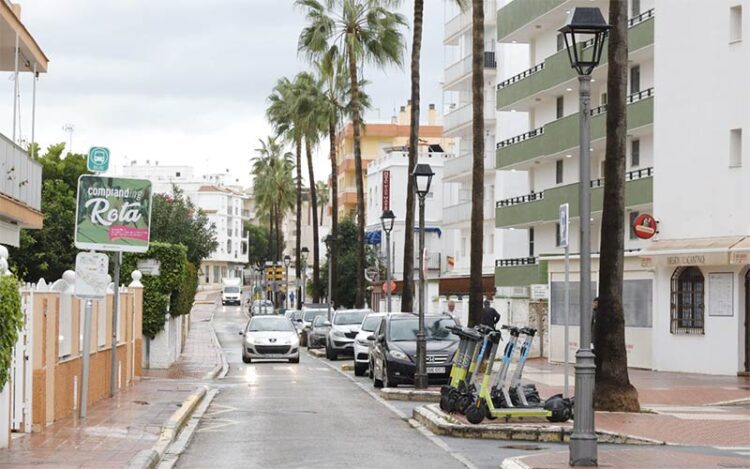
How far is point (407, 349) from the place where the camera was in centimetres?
2839

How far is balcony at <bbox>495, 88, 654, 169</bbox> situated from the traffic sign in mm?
Answer: 25238

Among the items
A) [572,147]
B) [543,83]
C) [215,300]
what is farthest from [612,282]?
[215,300]

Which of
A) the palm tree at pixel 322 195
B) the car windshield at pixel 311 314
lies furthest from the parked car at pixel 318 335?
the palm tree at pixel 322 195

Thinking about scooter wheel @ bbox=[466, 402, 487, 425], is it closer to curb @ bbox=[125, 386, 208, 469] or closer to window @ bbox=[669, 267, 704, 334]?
curb @ bbox=[125, 386, 208, 469]

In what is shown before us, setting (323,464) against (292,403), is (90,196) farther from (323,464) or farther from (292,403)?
(323,464)

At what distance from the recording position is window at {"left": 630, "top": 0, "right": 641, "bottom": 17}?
45.9 metres

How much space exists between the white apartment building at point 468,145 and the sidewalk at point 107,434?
37.7 metres

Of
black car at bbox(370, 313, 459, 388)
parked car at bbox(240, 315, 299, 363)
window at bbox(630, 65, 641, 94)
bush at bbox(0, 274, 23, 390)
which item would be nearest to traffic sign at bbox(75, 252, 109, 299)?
bush at bbox(0, 274, 23, 390)

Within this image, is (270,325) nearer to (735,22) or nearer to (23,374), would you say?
(735,22)

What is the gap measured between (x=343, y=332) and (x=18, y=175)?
68.1ft

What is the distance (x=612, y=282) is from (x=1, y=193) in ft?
37.2

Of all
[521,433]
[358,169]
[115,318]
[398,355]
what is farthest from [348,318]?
[521,433]

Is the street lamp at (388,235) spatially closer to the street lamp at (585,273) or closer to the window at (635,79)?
the window at (635,79)

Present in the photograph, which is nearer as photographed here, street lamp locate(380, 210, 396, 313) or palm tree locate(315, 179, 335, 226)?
street lamp locate(380, 210, 396, 313)
